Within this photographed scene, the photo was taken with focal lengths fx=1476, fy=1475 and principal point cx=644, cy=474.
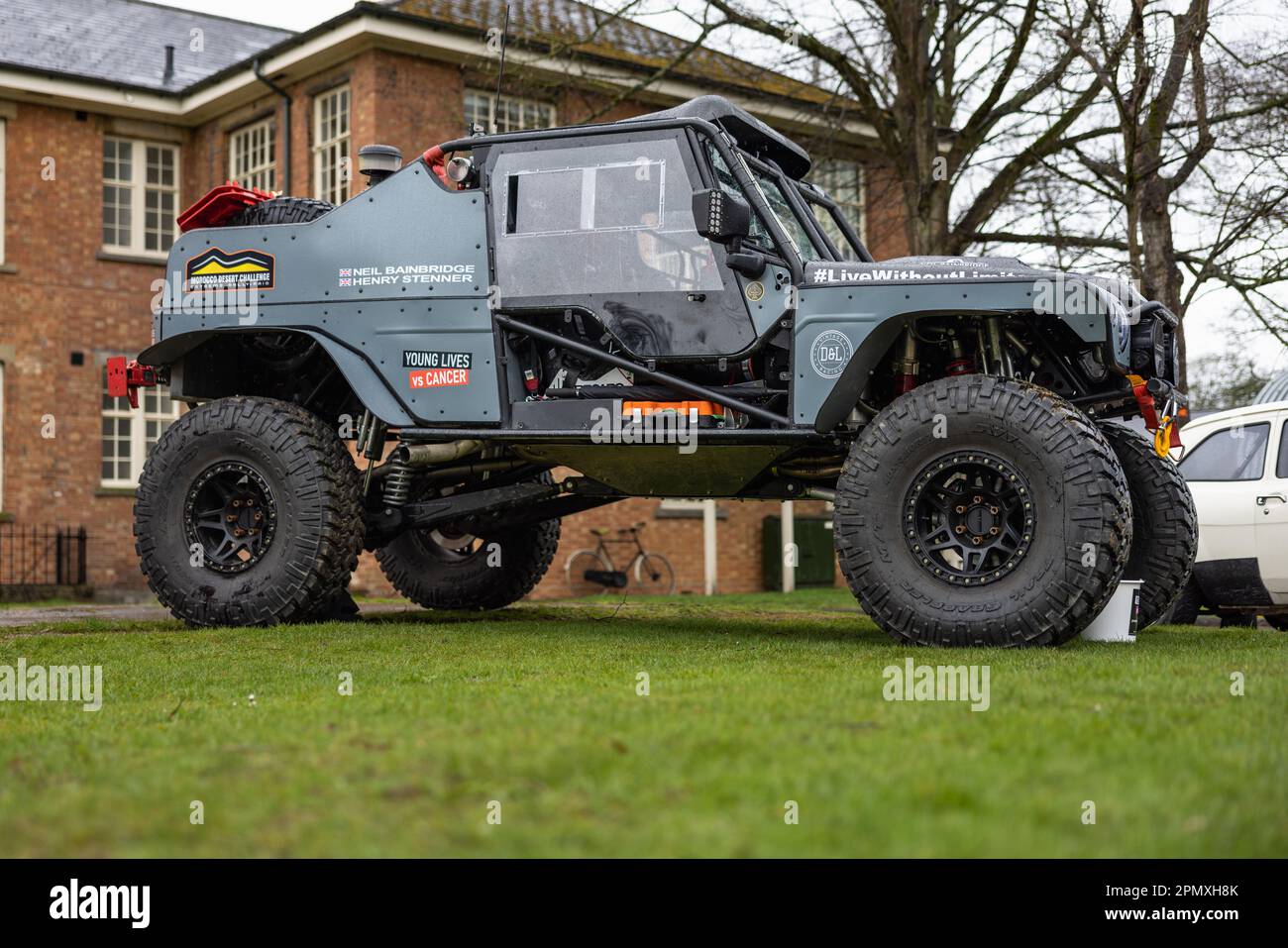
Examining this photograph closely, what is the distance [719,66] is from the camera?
20.9 meters

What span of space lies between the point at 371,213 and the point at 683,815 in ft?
22.3

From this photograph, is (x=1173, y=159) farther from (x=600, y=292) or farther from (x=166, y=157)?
(x=166, y=157)

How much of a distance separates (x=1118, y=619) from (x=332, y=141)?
51.1 ft

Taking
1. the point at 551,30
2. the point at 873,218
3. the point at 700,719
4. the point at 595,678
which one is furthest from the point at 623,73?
the point at 700,719

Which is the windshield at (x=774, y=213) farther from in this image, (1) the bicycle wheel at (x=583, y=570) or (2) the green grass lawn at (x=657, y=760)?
(1) the bicycle wheel at (x=583, y=570)

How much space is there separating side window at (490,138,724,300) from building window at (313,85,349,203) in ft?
39.2

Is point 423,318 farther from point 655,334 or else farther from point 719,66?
point 719,66

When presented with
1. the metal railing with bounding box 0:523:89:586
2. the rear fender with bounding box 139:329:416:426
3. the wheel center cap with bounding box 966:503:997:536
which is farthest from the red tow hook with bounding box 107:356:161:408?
the metal railing with bounding box 0:523:89:586

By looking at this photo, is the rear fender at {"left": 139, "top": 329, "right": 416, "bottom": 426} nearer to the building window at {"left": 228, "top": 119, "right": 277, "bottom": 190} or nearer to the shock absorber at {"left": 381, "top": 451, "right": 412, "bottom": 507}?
the shock absorber at {"left": 381, "top": 451, "right": 412, "bottom": 507}

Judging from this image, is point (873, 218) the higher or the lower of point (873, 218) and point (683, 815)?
the higher

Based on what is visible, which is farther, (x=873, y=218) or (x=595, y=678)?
(x=873, y=218)

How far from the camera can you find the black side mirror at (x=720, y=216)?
8.10m

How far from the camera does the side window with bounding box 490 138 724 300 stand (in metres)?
8.56

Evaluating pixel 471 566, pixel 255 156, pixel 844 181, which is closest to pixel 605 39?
pixel 844 181
